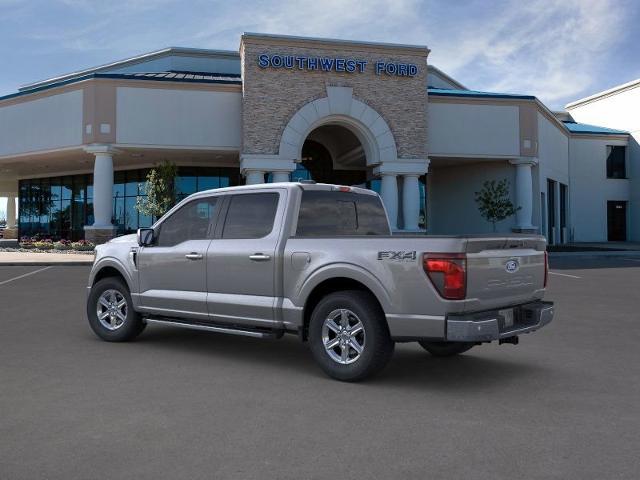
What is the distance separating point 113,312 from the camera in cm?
809

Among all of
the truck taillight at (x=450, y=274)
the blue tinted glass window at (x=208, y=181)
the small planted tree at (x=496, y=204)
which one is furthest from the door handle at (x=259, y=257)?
the blue tinted glass window at (x=208, y=181)

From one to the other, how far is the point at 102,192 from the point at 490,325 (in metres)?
27.0

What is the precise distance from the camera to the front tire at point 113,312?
7910mm

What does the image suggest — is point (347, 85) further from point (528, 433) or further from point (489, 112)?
point (528, 433)

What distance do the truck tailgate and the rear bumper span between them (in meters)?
0.09

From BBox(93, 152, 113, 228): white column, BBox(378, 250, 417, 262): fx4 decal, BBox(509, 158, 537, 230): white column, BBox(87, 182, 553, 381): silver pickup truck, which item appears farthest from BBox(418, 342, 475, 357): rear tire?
BBox(509, 158, 537, 230): white column

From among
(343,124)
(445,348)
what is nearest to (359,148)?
(343,124)

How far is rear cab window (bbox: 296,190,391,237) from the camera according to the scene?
6715 millimetres

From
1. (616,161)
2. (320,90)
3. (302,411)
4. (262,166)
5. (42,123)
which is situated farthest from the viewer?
(616,161)

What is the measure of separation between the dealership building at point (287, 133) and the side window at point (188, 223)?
20599 millimetres

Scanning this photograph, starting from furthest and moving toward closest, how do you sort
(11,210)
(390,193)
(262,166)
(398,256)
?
(11,210), (390,193), (262,166), (398,256)

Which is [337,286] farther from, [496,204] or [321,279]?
[496,204]

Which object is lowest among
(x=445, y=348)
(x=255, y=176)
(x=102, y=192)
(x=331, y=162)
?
(x=445, y=348)

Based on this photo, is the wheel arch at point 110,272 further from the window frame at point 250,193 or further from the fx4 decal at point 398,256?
the fx4 decal at point 398,256
